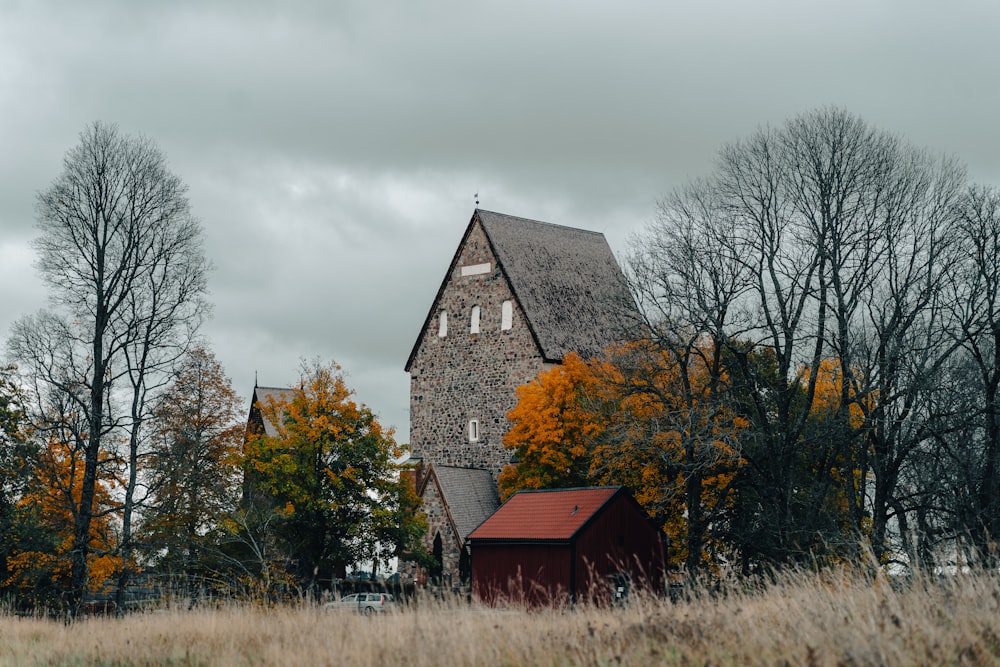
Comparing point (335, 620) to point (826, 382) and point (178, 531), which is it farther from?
point (826, 382)

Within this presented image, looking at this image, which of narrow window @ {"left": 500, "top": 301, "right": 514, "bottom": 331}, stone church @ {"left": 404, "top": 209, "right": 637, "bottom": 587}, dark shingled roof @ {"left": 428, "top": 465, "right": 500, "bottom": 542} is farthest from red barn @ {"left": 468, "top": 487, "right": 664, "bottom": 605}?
narrow window @ {"left": 500, "top": 301, "right": 514, "bottom": 331}

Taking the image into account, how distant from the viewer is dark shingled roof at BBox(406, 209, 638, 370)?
47.1 metres

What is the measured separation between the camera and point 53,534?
31.8 metres

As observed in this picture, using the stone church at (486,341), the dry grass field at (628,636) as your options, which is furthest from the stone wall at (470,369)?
the dry grass field at (628,636)

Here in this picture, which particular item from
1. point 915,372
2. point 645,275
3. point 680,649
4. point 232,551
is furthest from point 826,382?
point 680,649

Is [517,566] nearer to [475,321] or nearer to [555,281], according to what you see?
[475,321]

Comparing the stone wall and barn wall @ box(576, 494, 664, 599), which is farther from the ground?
the stone wall

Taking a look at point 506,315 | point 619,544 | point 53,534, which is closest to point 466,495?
point 506,315

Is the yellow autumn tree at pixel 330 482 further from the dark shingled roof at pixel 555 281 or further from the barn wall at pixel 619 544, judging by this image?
the dark shingled roof at pixel 555 281

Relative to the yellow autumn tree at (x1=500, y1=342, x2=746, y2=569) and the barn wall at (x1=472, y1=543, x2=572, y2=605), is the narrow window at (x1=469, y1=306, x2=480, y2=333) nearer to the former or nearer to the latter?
the yellow autumn tree at (x1=500, y1=342, x2=746, y2=569)

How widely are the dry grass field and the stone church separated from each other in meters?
29.9

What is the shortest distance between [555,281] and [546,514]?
58.0 feet

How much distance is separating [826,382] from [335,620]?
2793cm

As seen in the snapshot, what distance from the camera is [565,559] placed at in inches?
1254
